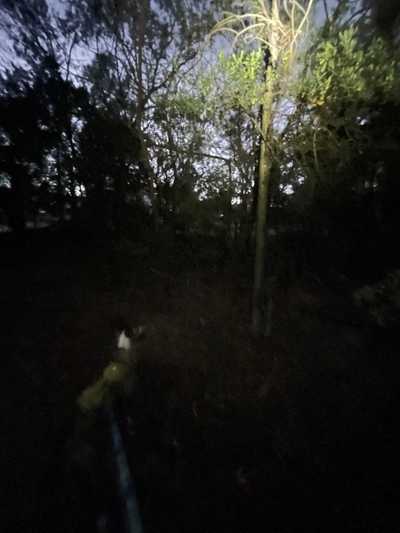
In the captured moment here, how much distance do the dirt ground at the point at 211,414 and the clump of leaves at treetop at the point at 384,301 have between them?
225 mm

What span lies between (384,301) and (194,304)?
3131mm

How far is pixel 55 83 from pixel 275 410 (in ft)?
36.9

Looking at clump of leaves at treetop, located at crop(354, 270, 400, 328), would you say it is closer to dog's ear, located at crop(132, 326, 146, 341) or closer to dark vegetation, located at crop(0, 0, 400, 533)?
dark vegetation, located at crop(0, 0, 400, 533)

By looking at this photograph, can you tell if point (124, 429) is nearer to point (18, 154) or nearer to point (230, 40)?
point (230, 40)

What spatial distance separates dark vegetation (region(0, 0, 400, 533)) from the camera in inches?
71.9

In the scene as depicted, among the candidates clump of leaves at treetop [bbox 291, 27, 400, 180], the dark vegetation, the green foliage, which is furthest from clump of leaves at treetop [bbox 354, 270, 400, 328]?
the green foliage

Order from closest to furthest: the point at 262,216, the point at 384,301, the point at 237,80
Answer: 1. the point at 237,80
2. the point at 262,216
3. the point at 384,301

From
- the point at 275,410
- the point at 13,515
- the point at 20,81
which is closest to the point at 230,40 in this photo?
the point at 275,410

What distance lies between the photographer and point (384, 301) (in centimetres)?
371

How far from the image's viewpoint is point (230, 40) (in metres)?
3.61

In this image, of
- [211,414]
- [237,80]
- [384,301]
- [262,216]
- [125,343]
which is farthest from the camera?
[384,301]

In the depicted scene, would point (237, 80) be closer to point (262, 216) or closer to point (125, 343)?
point (262, 216)

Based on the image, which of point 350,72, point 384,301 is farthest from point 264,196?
point 384,301

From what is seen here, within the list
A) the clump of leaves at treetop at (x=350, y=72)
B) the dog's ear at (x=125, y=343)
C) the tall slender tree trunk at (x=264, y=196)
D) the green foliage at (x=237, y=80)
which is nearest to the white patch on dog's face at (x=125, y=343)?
the dog's ear at (x=125, y=343)
